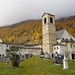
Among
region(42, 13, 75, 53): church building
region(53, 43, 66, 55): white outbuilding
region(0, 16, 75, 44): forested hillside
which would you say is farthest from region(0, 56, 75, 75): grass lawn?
region(0, 16, 75, 44): forested hillside

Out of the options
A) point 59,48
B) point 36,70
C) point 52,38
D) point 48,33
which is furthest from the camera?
point 48,33

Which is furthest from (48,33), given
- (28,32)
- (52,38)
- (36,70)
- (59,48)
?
(28,32)

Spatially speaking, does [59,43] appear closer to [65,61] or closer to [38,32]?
[65,61]

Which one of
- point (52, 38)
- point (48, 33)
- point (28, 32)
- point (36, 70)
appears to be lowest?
point (36, 70)

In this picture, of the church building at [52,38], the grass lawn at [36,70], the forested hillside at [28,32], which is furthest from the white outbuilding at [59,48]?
the forested hillside at [28,32]

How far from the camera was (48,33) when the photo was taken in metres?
82.8

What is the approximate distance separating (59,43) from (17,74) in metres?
60.3

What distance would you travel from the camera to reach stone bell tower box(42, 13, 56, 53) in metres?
81.6

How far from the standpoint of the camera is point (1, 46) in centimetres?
7381

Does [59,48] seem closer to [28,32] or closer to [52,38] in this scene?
[52,38]

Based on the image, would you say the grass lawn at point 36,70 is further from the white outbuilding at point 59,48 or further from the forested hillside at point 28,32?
the forested hillside at point 28,32

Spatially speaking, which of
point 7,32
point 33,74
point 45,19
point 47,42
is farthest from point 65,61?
point 7,32

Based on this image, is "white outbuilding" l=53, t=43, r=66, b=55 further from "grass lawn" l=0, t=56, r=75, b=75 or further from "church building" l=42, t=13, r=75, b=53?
"grass lawn" l=0, t=56, r=75, b=75

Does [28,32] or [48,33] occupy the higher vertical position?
[28,32]
